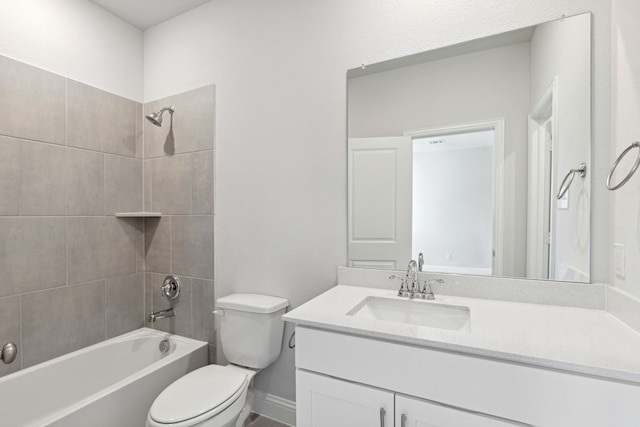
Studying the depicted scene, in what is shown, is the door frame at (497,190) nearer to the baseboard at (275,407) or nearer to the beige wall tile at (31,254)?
the baseboard at (275,407)

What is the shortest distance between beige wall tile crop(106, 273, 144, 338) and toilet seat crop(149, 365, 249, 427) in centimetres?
96

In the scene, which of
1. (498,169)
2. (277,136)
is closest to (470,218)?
(498,169)

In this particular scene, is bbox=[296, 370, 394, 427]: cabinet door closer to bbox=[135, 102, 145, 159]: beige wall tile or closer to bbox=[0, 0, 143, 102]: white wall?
bbox=[135, 102, 145, 159]: beige wall tile

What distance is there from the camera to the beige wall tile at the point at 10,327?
5.23 ft

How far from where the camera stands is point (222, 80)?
2.01m

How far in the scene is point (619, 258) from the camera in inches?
42.5

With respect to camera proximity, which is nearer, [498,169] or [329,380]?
[329,380]

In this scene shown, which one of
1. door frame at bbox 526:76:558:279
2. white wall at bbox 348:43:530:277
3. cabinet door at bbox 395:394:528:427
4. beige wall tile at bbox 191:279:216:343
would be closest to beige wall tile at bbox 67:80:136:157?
beige wall tile at bbox 191:279:216:343

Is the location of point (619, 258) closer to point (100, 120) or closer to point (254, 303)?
point (254, 303)

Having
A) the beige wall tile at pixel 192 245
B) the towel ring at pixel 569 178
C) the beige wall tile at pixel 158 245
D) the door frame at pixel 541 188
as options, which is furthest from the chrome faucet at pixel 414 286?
the beige wall tile at pixel 158 245

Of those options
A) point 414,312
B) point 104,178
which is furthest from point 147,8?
point 414,312

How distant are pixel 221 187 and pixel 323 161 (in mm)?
756

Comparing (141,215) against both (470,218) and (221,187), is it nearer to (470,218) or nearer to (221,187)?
(221,187)

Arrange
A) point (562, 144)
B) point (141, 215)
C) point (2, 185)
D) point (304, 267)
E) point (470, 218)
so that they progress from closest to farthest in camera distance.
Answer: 1. point (562, 144)
2. point (470, 218)
3. point (2, 185)
4. point (304, 267)
5. point (141, 215)
